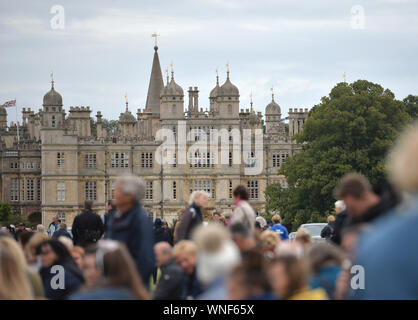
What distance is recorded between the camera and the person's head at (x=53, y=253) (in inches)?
393

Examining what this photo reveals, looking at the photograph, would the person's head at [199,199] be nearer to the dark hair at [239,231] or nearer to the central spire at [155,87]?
the dark hair at [239,231]

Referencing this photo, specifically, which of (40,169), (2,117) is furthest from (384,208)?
(2,117)

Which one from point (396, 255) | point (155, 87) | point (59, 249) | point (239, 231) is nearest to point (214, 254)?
point (239, 231)

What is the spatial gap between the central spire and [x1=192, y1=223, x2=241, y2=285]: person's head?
76.0 metres

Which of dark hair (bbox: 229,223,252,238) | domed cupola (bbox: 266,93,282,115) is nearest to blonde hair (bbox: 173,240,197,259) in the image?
dark hair (bbox: 229,223,252,238)

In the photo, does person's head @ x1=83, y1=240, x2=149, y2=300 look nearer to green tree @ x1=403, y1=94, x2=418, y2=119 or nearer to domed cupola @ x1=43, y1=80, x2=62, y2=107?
green tree @ x1=403, y1=94, x2=418, y2=119

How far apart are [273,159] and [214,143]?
20.9ft

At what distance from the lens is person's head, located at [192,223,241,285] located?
6.91m

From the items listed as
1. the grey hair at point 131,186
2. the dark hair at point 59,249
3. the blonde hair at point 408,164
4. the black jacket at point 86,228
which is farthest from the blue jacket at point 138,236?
the black jacket at point 86,228

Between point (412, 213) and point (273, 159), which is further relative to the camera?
point (273, 159)

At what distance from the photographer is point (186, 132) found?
7306 cm

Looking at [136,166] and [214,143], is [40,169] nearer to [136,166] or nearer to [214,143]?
[136,166]

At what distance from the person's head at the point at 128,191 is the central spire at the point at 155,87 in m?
74.1

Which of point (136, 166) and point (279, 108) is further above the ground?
point (279, 108)
